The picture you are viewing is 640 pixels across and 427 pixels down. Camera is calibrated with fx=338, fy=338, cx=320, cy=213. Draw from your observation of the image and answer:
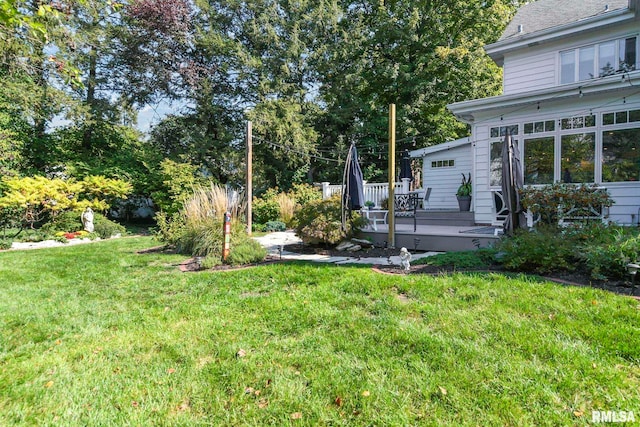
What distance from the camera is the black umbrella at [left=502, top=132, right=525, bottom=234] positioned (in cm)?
571

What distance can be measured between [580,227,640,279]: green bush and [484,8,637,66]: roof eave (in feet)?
23.2

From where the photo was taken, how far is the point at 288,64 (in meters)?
17.8

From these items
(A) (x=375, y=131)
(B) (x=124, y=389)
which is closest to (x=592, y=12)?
(A) (x=375, y=131)

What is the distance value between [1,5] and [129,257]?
580cm

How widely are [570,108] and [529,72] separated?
2.93 m

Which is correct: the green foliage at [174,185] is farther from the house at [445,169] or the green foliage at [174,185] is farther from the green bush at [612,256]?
the green bush at [612,256]

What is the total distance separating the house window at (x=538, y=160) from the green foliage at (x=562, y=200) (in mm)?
1225

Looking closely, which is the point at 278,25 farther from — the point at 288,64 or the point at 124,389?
the point at 124,389

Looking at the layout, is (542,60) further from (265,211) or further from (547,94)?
(265,211)

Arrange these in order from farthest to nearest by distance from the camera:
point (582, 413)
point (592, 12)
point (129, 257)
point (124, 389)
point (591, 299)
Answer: point (592, 12) → point (129, 257) → point (591, 299) → point (124, 389) → point (582, 413)

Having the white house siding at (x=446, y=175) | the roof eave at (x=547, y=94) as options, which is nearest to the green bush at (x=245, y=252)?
the roof eave at (x=547, y=94)

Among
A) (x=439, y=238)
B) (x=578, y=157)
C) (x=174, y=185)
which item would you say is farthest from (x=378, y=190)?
(x=174, y=185)

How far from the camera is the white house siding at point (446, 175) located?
11859 mm

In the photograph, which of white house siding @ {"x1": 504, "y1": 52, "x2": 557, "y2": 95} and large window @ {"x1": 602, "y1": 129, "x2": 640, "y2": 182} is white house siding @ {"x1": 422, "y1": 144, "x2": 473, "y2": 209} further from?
large window @ {"x1": 602, "y1": 129, "x2": 640, "y2": 182}
